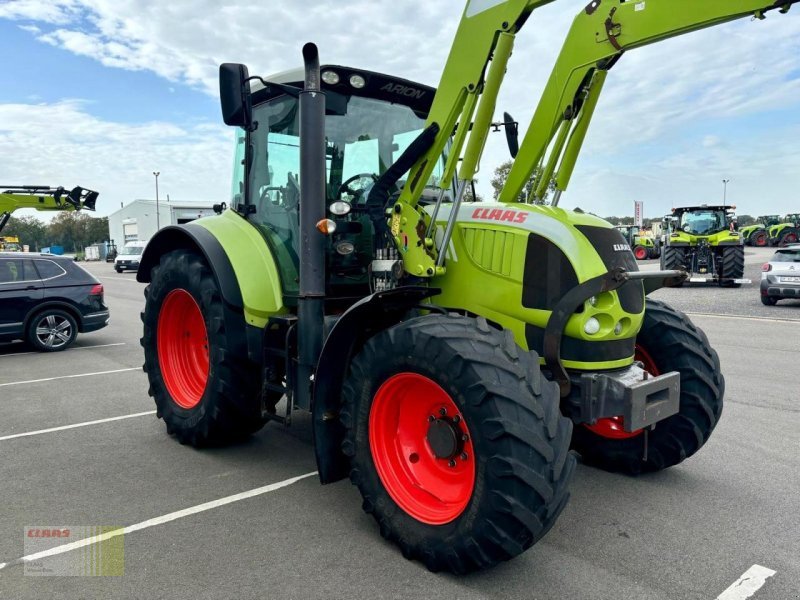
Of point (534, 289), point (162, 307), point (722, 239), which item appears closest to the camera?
point (534, 289)

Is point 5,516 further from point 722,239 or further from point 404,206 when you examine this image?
point 722,239

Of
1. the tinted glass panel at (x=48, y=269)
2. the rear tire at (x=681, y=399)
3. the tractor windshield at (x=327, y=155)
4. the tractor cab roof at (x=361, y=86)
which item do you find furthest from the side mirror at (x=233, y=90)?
the tinted glass panel at (x=48, y=269)

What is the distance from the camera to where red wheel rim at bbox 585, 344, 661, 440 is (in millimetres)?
3975

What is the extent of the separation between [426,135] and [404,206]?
43 cm

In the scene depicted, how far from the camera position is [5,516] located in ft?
11.8

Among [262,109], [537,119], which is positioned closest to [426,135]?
[537,119]

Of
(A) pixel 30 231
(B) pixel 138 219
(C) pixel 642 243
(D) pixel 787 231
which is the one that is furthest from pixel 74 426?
(A) pixel 30 231

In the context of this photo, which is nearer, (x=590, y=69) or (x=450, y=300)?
(x=590, y=69)

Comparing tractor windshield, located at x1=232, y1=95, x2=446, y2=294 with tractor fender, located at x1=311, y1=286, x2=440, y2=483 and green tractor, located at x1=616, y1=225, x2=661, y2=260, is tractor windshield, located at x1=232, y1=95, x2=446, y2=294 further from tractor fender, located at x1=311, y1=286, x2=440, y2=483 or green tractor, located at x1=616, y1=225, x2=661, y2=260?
green tractor, located at x1=616, y1=225, x2=661, y2=260

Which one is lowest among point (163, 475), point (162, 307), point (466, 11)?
point (163, 475)

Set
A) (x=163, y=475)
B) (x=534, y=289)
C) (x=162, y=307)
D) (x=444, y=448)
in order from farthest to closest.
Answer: (x=162, y=307)
(x=163, y=475)
(x=534, y=289)
(x=444, y=448)

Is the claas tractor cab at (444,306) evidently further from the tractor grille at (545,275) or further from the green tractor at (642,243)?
the green tractor at (642,243)

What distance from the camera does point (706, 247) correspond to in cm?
1916

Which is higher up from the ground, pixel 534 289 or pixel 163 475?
pixel 534 289
